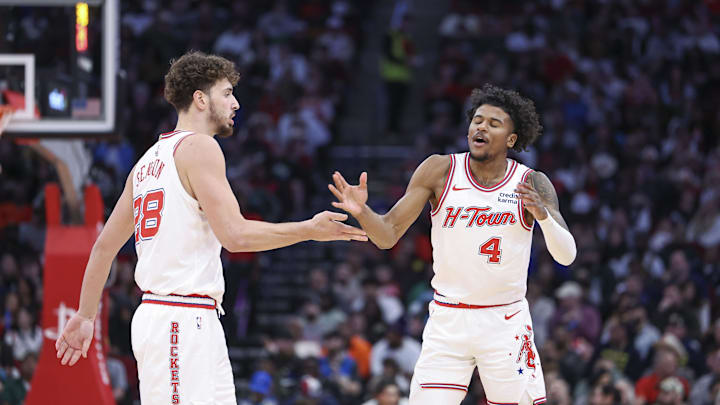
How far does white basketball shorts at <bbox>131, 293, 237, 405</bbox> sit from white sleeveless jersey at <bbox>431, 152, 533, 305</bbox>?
5.31ft

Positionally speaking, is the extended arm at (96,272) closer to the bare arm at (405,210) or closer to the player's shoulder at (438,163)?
the bare arm at (405,210)

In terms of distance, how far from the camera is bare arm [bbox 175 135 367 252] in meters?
4.98

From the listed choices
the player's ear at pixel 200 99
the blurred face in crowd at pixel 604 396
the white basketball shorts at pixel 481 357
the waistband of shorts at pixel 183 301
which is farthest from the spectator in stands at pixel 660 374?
the player's ear at pixel 200 99

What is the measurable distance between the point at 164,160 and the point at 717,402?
23.8ft

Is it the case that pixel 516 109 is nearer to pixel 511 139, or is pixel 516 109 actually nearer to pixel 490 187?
pixel 511 139

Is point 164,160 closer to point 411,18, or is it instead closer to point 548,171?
point 548,171

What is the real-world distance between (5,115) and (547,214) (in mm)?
4432

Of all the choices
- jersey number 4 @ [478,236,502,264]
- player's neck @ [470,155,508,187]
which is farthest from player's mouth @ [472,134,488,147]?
jersey number 4 @ [478,236,502,264]

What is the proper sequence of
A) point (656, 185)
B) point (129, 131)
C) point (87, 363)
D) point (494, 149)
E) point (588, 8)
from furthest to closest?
point (588, 8) < point (129, 131) < point (656, 185) < point (87, 363) < point (494, 149)

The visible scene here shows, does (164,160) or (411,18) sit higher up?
(411,18)

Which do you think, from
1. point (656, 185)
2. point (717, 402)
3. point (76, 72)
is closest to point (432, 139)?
point (656, 185)

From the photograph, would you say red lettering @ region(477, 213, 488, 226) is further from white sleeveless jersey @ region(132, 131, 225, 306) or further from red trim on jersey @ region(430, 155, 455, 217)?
white sleeveless jersey @ region(132, 131, 225, 306)

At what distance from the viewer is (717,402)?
10211mm

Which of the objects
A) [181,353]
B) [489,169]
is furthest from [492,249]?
[181,353]
